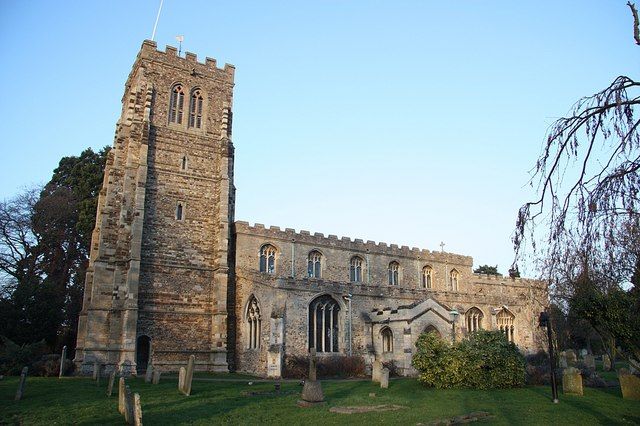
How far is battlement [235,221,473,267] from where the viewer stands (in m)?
30.7

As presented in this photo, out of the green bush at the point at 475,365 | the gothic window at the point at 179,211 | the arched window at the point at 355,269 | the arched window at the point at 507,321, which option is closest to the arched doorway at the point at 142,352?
the gothic window at the point at 179,211

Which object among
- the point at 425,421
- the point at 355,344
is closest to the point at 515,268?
the point at 425,421

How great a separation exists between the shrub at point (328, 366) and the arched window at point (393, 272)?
10711 mm

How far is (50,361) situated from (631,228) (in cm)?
2486

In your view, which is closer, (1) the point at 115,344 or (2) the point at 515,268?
(2) the point at 515,268

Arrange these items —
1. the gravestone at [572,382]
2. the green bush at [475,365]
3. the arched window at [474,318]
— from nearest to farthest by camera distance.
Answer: the gravestone at [572,382], the green bush at [475,365], the arched window at [474,318]

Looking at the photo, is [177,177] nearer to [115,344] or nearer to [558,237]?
[115,344]

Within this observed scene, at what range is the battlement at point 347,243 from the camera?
3067 cm

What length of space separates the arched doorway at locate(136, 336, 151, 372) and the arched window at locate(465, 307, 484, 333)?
19.4 meters

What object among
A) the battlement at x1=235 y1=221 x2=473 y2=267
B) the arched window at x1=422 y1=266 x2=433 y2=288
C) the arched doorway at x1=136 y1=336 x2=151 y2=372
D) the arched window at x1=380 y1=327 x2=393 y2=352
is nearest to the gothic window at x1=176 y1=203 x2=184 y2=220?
the battlement at x1=235 y1=221 x2=473 y2=267

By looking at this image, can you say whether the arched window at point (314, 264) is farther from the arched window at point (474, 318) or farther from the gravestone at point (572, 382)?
the gravestone at point (572, 382)

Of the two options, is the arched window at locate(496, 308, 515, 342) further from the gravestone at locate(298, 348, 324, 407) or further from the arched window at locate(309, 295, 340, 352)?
the gravestone at locate(298, 348, 324, 407)

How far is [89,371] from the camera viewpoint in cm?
2348

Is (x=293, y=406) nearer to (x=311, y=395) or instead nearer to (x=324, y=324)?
(x=311, y=395)
